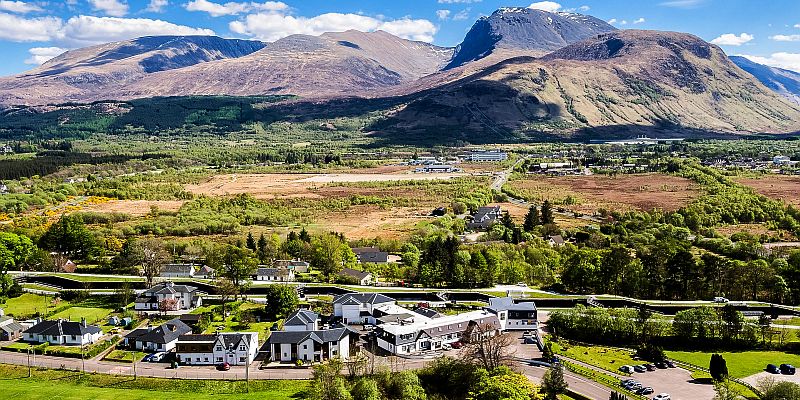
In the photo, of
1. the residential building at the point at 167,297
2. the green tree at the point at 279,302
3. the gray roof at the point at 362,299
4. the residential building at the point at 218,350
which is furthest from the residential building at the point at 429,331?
the residential building at the point at 167,297

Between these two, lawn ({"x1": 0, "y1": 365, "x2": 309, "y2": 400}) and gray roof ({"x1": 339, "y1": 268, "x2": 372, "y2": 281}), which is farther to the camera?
gray roof ({"x1": 339, "y1": 268, "x2": 372, "y2": 281})

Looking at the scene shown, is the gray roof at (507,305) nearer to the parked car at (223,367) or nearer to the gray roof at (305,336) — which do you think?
the gray roof at (305,336)

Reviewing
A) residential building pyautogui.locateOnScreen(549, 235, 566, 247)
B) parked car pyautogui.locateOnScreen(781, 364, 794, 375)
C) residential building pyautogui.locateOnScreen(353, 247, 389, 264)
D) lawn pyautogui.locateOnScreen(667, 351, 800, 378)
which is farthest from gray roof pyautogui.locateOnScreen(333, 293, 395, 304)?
residential building pyautogui.locateOnScreen(549, 235, 566, 247)

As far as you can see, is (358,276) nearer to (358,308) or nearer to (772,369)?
(358,308)

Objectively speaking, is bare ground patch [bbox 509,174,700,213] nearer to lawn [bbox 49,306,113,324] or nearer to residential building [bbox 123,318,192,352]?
lawn [bbox 49,306,113,324]

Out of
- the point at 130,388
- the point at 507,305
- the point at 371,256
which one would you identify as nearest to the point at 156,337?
the point at 130,388
